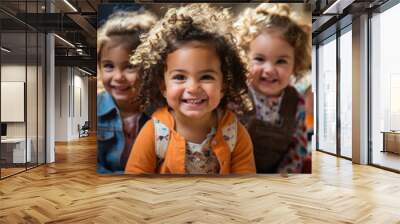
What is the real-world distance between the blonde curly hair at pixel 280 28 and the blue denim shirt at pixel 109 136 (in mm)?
2383

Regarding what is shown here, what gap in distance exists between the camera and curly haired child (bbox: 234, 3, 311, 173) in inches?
252

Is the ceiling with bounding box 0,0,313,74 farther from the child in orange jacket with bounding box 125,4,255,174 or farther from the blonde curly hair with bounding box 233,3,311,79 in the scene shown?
the blonde curly hair with bounding box 233,3,311,79

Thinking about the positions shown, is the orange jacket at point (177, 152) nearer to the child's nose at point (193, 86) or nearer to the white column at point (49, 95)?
the child's nose at point (193, 86)

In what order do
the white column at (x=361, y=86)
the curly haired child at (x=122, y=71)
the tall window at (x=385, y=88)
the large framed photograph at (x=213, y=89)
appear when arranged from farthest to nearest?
the white column at (x=361, y=86), the tall window at (x=385, y=88), the curly haired child at (x=122, y=71), the large framed photograph at (x=213, y=89)

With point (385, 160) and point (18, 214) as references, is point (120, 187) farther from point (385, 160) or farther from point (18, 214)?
point (385, 160)

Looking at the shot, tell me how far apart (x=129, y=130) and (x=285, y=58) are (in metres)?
2.84

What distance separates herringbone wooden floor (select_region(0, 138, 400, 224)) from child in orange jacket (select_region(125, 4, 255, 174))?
32 centimetres

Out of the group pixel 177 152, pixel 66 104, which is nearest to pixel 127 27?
pixel 177 152

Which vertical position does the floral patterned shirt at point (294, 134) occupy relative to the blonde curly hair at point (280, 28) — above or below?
below

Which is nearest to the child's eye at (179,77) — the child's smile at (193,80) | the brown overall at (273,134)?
the child's smile at (193,80)

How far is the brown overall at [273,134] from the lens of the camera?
6.48 m

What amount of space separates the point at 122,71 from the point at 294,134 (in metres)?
3.06

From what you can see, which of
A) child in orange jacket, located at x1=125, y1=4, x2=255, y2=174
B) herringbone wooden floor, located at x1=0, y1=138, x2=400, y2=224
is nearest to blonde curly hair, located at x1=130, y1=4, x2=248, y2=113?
child in orange jacket, located at x1=125, y1=4, x2=255, y2=174

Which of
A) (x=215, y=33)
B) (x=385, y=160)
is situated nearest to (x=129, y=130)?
(x=215, y=33)
